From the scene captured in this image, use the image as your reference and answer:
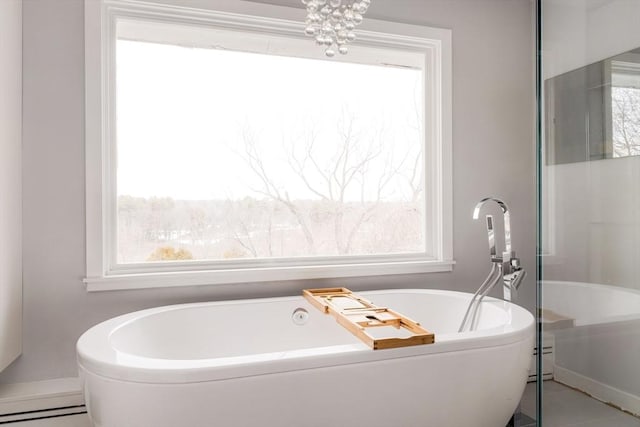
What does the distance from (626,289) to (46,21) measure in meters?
Answer: 2.54

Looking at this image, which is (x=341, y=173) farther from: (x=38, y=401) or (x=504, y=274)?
(x=38, y=401)

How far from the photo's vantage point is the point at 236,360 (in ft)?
4.43

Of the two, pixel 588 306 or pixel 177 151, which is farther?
pixel 177 151

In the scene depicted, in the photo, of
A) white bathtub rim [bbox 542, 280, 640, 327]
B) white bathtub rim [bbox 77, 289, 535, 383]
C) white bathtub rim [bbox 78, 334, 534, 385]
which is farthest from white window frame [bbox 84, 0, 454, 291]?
white bathtub rim [bbox 542, 280, 640, 327]

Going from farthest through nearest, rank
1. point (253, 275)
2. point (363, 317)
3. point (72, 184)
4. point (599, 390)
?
point (253, 275)
point (72, 184)
point (363, 317)
point (599, 390)

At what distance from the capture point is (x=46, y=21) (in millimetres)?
2002

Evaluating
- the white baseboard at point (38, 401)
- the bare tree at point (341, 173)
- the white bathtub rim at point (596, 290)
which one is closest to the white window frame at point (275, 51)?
the bare tree at point (341, 173)

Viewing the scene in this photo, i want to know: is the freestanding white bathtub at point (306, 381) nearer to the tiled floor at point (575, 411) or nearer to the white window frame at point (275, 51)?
the tiled floor at point (575, 411)

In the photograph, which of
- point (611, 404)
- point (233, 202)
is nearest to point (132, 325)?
point (233, 202)

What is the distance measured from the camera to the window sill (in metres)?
2.09

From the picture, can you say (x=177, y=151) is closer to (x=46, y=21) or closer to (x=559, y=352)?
(x=46, y=21)

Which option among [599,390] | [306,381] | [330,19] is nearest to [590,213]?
[599,390]

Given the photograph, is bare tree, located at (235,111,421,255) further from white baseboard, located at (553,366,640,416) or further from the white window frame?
white baseboard, located at (553,366,640,416)

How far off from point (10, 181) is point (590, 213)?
2251 mm
